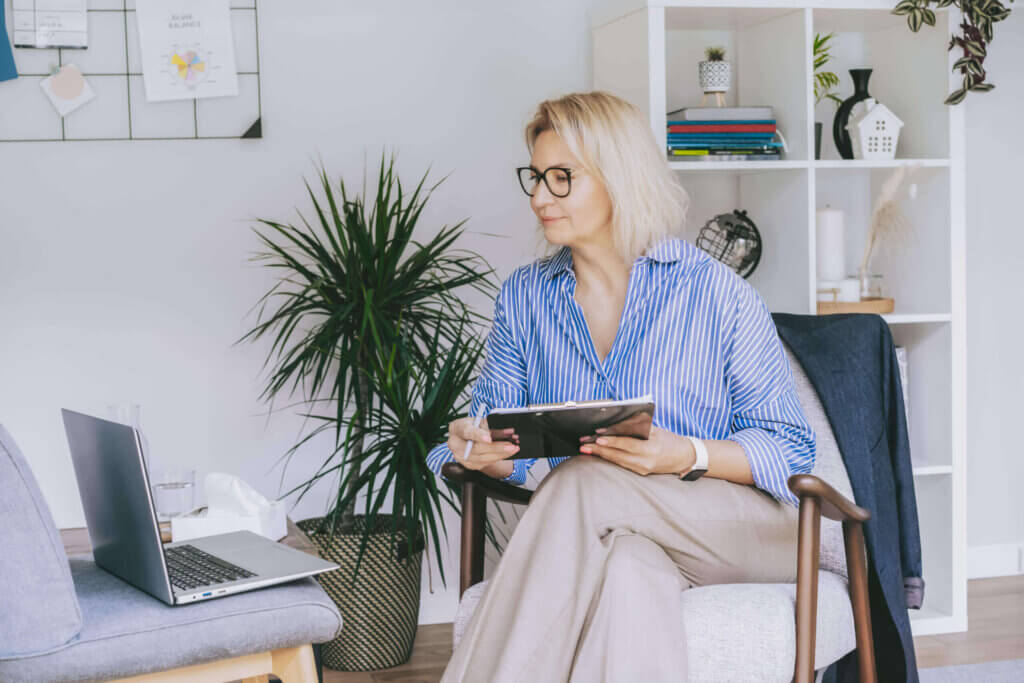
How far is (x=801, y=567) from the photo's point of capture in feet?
5.54

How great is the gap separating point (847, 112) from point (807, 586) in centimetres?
171

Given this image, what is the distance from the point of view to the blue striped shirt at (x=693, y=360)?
199cm

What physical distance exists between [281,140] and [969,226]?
214 centimetres

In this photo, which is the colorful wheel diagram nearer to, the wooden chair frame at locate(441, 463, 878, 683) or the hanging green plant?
the wooden chair frame at locate(441, 463, 878, 683)

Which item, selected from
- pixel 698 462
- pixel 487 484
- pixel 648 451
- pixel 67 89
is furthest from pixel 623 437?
pixel 67 89

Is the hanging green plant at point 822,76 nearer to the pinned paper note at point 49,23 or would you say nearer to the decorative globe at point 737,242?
the decorative globe at point 737,242

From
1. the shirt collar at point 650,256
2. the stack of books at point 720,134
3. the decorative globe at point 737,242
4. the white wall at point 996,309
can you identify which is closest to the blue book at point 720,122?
the stack of books at point 720,134

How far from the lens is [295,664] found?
1.60m

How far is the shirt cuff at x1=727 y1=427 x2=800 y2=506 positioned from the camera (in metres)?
1.90

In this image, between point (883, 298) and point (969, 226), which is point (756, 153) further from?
point (969, 226)

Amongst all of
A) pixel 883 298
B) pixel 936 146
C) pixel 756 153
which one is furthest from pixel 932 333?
pixel 756 153

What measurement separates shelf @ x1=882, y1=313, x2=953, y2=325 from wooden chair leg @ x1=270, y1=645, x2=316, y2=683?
1884 millimetres

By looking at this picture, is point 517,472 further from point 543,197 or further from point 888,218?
point 888,218

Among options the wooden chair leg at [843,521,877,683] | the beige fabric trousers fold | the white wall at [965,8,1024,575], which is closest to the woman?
the beige fabric trousers fold
